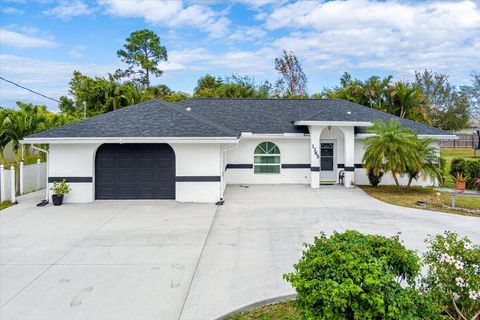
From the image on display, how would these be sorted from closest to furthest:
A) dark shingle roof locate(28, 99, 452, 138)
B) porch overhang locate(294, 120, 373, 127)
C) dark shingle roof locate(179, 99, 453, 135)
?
dark shingle roof locate(28, 99, 452, 138), porch overhang locate(294, 120, 373, 127), dark shingle roof locate(179, 99, 453, 135)

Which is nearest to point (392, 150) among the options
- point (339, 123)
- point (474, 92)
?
point (339, 123)

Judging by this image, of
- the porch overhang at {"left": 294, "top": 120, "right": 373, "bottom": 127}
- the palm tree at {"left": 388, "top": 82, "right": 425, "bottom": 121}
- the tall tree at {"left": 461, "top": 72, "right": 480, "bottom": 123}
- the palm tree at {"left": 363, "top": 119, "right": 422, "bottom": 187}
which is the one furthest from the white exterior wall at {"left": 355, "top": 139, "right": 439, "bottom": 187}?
the tall tree at {"left": 461, "top": 72, "right": 480, "bottom": 123}

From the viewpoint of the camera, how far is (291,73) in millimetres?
46750

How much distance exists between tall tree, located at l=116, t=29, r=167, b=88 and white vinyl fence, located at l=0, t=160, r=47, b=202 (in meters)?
32.4

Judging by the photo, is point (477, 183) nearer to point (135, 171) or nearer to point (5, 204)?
point (135, 171)

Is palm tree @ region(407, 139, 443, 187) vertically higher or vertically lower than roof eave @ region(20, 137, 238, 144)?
lower

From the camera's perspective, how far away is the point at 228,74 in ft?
169

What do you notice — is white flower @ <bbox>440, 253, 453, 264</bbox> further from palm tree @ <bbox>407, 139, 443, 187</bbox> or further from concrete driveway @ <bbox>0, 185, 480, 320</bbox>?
palm tree @ <bbox>407, 139, 443, 187</bbox>

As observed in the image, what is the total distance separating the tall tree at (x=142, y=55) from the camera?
47381 millimetres

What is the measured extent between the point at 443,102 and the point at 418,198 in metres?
39.9

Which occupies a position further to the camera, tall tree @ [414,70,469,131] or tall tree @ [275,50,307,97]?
tall tree @ [275,50,307,97]

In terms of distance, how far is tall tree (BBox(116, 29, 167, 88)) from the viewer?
47.4m

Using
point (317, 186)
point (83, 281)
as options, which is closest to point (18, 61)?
point (317, 186)

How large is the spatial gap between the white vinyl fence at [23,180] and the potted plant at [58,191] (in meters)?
1.60
